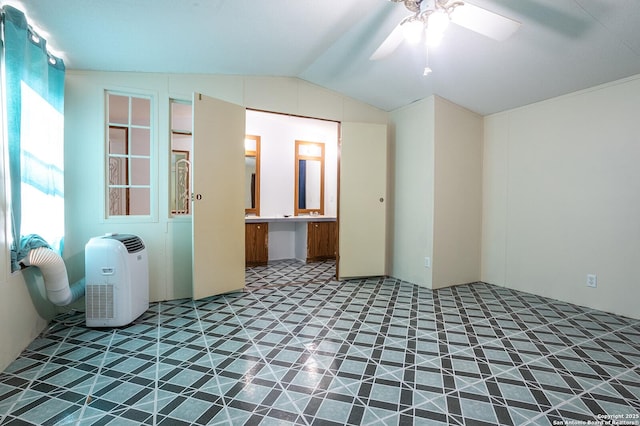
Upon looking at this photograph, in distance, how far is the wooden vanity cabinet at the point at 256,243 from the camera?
5203 millimetres

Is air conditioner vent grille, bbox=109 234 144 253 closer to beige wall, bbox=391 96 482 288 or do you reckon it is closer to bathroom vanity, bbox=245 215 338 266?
bathroom vanity, bbox=245 215 338 266

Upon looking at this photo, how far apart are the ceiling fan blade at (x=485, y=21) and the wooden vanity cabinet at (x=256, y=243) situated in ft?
13.1

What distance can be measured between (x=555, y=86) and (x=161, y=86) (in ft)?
13.0

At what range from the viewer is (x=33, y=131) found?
2340 mm

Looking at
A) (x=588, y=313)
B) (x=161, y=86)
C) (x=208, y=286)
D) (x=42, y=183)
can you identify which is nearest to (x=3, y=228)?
(x=42, y=183)

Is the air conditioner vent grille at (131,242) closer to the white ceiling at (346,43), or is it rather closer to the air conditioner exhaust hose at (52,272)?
the air conditioner exhaust hose at (52,272)

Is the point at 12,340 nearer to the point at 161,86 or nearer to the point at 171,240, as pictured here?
the point at 171,240

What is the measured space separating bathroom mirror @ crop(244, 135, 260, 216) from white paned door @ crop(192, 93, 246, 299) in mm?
1784

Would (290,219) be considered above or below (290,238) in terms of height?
above

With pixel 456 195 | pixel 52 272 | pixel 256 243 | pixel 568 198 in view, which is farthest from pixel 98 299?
pixel 568 198

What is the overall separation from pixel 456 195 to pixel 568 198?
1116 millimetres

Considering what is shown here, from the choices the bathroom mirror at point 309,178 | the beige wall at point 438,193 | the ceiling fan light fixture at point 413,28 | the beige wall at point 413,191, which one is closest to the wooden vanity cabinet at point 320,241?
the bathroom mirror at point 309,178

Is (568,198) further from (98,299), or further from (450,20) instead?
(98,299)

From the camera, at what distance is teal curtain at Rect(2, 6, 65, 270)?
2.05m
